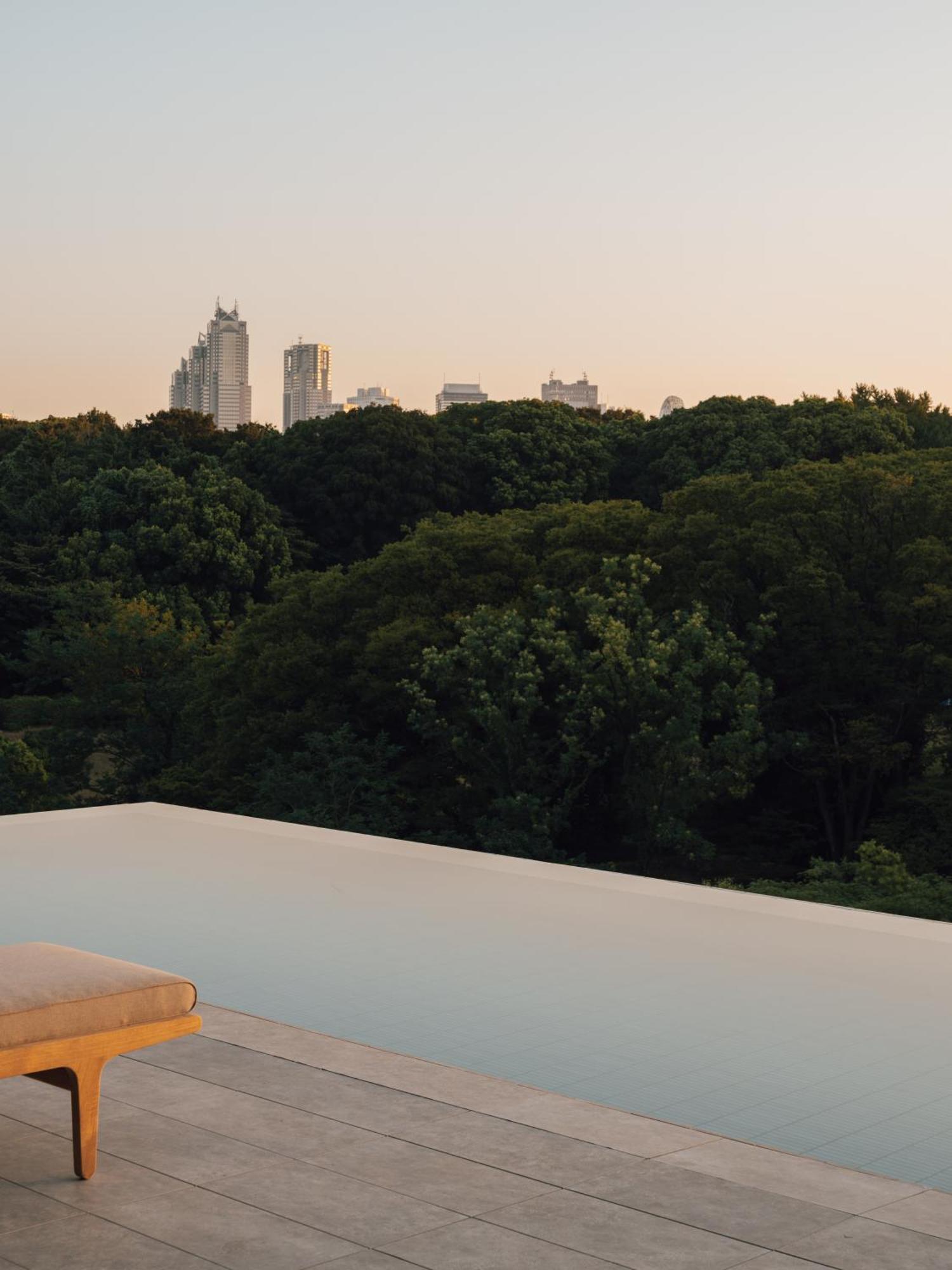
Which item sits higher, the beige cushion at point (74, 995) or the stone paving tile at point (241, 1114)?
the beige cushion at point (74, 995)

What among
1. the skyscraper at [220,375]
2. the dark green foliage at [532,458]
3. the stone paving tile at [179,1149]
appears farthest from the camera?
the skyscraper at [220,375]

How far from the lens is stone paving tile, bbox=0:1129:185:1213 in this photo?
7.99ft

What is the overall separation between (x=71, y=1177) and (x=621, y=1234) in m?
0.92

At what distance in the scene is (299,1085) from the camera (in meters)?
3.09

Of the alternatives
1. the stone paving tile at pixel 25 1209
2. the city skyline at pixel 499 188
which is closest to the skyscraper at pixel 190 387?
the city skyline at pixel 499 188

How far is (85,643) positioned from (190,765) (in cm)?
242

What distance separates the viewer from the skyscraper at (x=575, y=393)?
32.3m

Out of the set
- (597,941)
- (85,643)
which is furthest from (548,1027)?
(85,643)

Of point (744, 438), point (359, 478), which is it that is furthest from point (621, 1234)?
point (359, 478)

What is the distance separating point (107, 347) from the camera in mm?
24516

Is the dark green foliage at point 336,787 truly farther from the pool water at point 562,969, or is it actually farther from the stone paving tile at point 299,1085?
the stone paving tile at point 299,1085

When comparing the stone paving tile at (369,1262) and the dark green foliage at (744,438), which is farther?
the dark green foliage at (744,438)

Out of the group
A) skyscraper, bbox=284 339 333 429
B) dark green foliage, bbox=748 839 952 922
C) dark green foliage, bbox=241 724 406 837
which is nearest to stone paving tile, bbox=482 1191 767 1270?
dark green foliage, bbox=748 839 952 922

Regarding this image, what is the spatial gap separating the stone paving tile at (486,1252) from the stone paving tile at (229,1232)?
107 mm
